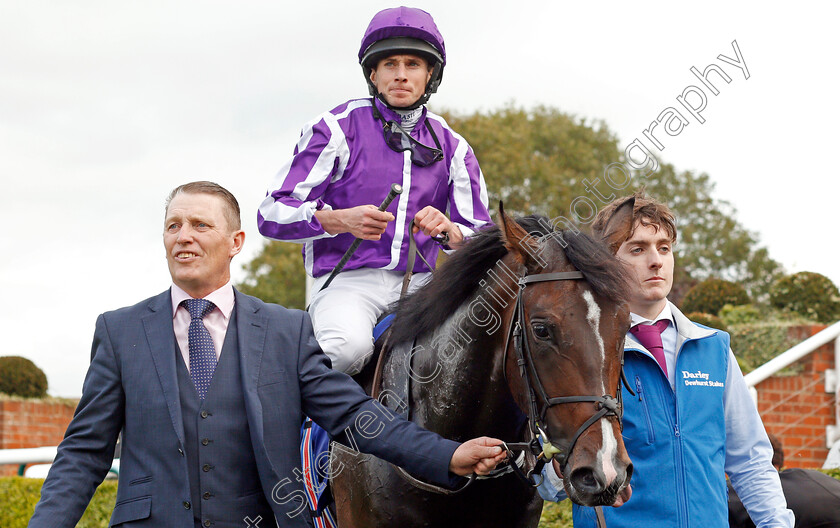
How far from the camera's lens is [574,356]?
8.80 feet

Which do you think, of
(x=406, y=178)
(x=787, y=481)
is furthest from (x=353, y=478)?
(x=787, y=481)

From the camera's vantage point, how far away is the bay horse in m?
2.62

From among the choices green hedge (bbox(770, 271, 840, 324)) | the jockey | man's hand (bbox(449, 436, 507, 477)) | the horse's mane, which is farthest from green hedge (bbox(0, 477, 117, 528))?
green hedge (bbox(770, 271, 840, 324))

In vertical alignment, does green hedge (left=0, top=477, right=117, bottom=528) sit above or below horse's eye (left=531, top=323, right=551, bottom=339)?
below

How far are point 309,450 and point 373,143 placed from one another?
55.1 inches

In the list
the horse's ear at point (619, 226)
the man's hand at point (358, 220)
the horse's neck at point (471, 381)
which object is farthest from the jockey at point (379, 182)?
the horse's ear at point (619, 226)

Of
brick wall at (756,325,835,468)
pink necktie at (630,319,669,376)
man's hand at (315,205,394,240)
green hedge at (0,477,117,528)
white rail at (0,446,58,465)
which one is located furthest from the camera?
brick wall at (756,325,835,468)

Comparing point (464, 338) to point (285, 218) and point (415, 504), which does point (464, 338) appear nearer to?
point (415, 504)

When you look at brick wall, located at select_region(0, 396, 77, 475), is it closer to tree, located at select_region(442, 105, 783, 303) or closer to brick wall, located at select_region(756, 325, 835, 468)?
brick wall, located at select_region(756, 325, 835, 468)

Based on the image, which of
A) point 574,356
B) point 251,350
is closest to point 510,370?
point 574,356

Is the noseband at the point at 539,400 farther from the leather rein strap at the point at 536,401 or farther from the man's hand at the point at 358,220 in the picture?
the man's hand at the point at 358,220

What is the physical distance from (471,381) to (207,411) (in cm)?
95

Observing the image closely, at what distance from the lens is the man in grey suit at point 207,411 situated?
260cm

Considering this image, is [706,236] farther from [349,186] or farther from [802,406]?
[349,186]
